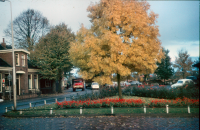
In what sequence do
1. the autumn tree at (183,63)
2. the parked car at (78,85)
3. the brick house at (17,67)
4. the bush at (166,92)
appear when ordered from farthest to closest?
the autumn tree at (183,63)
the parked car at (78,85)
the brick house at (17,67)
the bush at (166,92)

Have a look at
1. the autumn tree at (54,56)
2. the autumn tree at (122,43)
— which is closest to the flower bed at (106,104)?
the autumn tree at (122,43)

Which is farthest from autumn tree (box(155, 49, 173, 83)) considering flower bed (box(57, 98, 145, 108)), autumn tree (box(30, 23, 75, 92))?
flower bed (box(57, 98, 145, 108))

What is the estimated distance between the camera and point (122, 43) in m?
14.7

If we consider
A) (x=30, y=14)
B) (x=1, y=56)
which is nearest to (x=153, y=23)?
(x=1, y=56)

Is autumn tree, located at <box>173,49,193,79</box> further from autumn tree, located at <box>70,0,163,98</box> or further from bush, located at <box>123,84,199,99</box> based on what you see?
autumn tree, located at <box>70,0,163,98</box>

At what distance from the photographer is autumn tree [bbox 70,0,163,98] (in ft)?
49.0

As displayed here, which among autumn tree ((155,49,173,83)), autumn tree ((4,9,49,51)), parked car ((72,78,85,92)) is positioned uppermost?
autumn tree ((4,9,49,51))

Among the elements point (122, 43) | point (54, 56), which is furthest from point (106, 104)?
point (54, 56)

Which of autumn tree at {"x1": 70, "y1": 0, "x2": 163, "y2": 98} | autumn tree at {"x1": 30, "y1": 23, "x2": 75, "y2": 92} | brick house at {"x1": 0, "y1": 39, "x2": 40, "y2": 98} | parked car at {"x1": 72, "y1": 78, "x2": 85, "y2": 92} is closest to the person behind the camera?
autumn tree at {"x1": 70, "y1": 0, "x2": 163, "y2": 98}

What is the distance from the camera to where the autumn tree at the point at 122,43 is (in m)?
14.9

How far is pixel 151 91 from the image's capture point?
859 inches

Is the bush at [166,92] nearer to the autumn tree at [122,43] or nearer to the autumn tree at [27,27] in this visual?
the autumn tree at [122,43]

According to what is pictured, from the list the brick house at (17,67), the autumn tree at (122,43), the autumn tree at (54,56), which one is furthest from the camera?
the autumn tree at (54,56)

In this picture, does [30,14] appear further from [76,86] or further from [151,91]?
[151,91]
